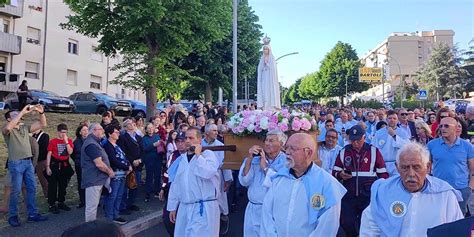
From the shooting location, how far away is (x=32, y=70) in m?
34.6

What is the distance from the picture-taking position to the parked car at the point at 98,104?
25.6 metres

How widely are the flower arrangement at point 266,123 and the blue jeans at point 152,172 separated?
3.91m

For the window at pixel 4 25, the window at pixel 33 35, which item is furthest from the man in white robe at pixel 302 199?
the window at pixel 33 35

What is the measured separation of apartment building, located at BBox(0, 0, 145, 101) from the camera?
33.3 metres

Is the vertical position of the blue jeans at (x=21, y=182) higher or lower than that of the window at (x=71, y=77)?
lower

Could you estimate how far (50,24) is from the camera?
35406mm

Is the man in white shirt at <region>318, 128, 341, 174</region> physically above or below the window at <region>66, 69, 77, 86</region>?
below

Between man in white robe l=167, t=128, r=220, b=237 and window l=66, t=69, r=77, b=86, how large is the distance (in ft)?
114

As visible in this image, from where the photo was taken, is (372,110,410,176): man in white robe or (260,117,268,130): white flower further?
(372,110,410,176): man in white robe

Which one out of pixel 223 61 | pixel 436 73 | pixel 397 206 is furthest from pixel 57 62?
pixel 436 73

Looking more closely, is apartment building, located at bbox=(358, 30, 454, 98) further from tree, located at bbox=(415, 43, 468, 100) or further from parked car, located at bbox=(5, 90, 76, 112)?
parked car, located at bbox=(5, 90, 76, 112)

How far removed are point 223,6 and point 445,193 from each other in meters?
19.1

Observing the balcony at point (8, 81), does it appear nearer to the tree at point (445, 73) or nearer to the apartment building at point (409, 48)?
the tree at point (445, 73)

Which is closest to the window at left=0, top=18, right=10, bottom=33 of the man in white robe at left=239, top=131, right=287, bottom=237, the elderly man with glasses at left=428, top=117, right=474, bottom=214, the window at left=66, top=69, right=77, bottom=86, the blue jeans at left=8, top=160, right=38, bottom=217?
the window at left=66, top=69, right=77, bottom=86
